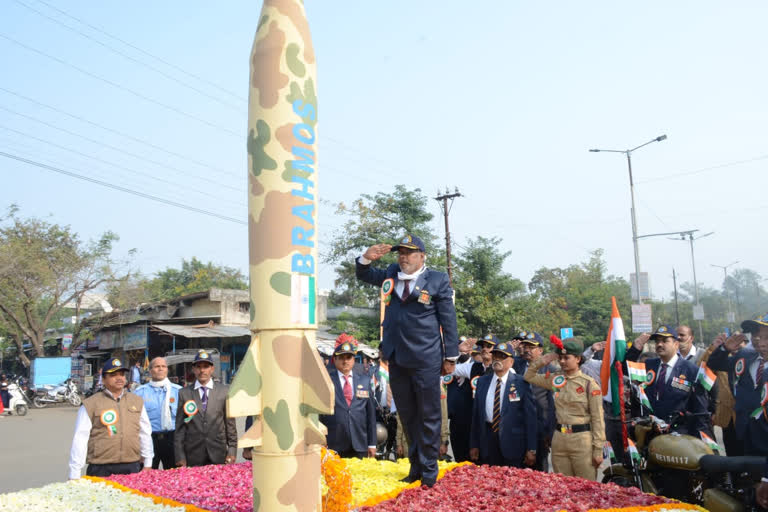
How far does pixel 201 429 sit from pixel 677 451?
15.9 ft

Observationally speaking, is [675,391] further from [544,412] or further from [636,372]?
[544,412]

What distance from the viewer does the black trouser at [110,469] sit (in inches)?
253

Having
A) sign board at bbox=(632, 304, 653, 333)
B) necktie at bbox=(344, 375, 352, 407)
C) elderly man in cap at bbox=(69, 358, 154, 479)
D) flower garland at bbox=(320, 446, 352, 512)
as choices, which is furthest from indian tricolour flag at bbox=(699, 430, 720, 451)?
sign board at bbox=(632, 304, 653, 333)

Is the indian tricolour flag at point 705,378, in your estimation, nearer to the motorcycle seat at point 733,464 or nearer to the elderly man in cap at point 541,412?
the motorcycle seat at point 733,464

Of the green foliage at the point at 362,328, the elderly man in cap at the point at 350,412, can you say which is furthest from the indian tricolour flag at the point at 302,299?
the green foliage at the point at 362,328

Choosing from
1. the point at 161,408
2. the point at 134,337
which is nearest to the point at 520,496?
the point at 161,408

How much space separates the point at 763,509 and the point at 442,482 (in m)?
2.35

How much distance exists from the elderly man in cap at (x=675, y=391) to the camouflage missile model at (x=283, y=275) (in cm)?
381

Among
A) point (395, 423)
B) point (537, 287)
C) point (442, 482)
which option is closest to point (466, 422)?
point (395, 423)

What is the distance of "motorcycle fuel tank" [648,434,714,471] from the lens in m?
5.11

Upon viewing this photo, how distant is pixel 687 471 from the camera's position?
17.4 feet

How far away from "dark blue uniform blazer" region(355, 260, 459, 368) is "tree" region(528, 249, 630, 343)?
36027mm

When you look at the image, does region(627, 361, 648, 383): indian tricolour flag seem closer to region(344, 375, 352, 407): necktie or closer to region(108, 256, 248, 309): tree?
region(344, 375, 352, 407): necktie

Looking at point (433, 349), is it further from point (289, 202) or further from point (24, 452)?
point (24, 452)
